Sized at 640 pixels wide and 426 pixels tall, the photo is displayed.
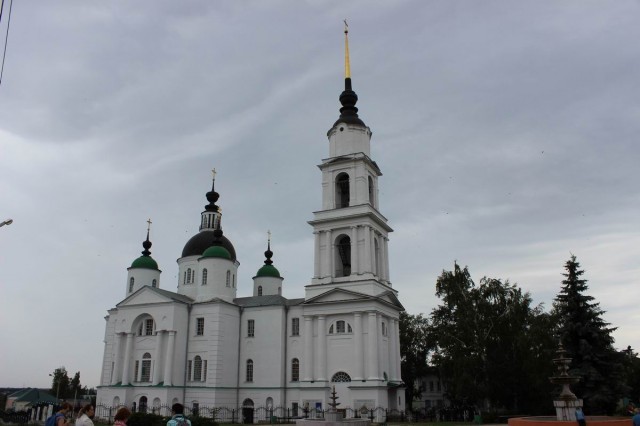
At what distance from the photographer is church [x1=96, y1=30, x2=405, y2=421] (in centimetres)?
3550

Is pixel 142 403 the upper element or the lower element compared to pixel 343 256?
lower

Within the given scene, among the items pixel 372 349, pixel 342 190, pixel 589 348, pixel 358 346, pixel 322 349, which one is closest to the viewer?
pixel 589 348

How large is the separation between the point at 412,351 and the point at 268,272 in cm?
1572

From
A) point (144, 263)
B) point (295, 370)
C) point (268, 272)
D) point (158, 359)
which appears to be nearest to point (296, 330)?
point (295, 370)

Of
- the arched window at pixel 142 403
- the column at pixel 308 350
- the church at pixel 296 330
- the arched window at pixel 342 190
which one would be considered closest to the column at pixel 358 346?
the church at pixel 296 330

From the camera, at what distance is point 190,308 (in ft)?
132

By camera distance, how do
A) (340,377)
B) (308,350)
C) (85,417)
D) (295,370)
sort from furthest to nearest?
(295,370), (308,350), (340,377), (85,417)

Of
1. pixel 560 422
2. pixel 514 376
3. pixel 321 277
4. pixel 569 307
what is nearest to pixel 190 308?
pixel 321 277

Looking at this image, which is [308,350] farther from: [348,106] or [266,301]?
[348,106]

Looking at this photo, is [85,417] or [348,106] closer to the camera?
[85,417]

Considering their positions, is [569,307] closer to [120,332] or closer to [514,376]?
[514,376]

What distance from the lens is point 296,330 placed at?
39062 mm

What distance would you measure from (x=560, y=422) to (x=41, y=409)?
114ft

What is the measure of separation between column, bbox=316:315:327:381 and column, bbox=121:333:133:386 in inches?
562
